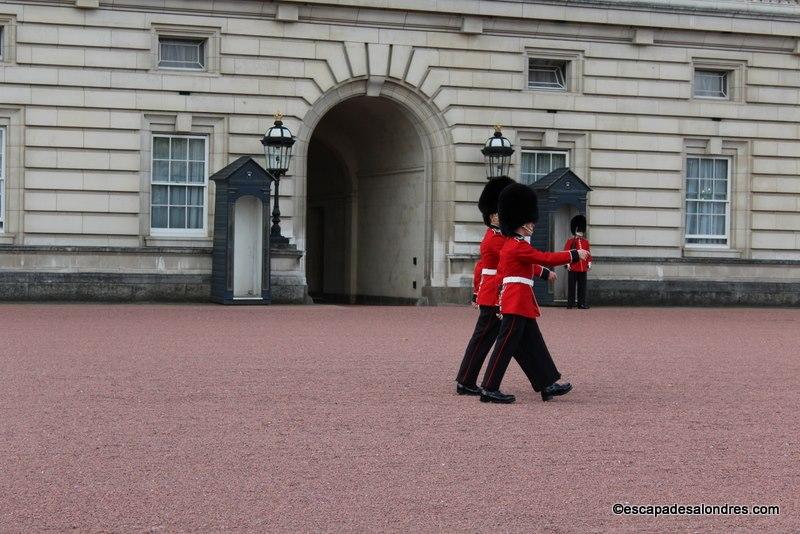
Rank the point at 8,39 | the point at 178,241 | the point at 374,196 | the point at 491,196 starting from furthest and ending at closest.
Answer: the point at 374,196 < the point at 178,241 < the point at 8,39 < the point at 491,196

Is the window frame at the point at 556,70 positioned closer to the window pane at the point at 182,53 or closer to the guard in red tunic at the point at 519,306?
the window pane at the point at 182,53

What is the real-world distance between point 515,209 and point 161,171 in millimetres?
12560

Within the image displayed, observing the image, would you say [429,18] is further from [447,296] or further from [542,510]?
[542,510]

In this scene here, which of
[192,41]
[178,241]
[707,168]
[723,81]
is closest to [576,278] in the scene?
[707,168]

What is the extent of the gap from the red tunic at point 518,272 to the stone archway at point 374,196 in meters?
12.2

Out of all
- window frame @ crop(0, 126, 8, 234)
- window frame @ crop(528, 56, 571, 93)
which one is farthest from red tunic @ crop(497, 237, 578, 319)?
window frame @ crop(528, 56, 571, 93)

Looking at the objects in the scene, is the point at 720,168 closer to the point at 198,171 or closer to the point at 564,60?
the point at 564,60

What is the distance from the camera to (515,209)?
32.4 ft

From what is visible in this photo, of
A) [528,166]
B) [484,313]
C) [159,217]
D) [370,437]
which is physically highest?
[528,166]

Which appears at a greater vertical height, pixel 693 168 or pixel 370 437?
pixel 693 168

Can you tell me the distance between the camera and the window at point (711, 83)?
24406mm

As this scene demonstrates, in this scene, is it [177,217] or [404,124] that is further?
[404,124]

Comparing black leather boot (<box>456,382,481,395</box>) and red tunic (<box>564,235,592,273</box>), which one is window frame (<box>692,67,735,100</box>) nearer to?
red tunic (<box>564,235,592,273</box>)

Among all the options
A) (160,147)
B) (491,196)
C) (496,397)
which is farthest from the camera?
(160,147)
